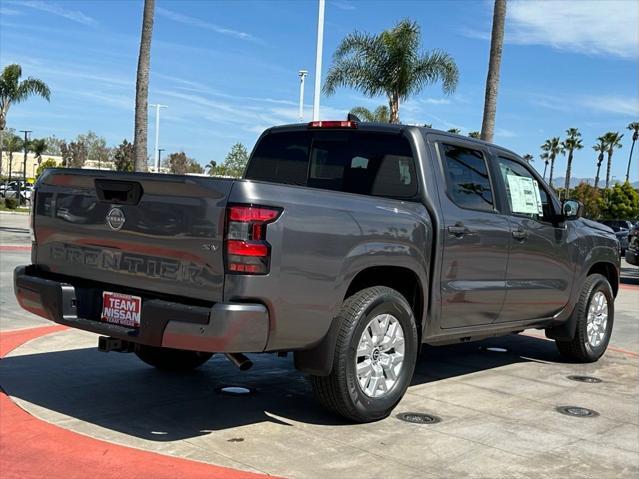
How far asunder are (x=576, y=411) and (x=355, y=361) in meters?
2.09

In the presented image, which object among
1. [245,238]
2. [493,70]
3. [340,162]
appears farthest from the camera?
[493,70]

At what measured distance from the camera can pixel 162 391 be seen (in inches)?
225

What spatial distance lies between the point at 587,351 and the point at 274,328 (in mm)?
4534

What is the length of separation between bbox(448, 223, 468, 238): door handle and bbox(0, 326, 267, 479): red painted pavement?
95.5 inches

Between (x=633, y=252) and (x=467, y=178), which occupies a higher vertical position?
(x=467, y=178)

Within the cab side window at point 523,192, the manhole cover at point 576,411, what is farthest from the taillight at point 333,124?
the manhole cover at point 576,411

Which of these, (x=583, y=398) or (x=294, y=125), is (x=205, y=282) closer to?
(x=294, y=125)

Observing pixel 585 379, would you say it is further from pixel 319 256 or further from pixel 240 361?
pixel 240 361

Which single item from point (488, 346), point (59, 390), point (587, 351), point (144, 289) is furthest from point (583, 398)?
point (59, 390)

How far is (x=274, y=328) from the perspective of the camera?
428 centimetres

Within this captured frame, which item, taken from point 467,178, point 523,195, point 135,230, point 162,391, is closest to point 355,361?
point 135,230

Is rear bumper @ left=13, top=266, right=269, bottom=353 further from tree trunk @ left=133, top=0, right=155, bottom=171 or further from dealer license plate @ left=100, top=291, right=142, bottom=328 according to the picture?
tree trunk @ left=133, top=0, right=155, bottom=171

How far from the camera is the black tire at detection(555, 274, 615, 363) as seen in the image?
743 centimetres

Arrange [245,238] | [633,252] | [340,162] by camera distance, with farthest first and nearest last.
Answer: [633,252], [340,162], [245,238]
